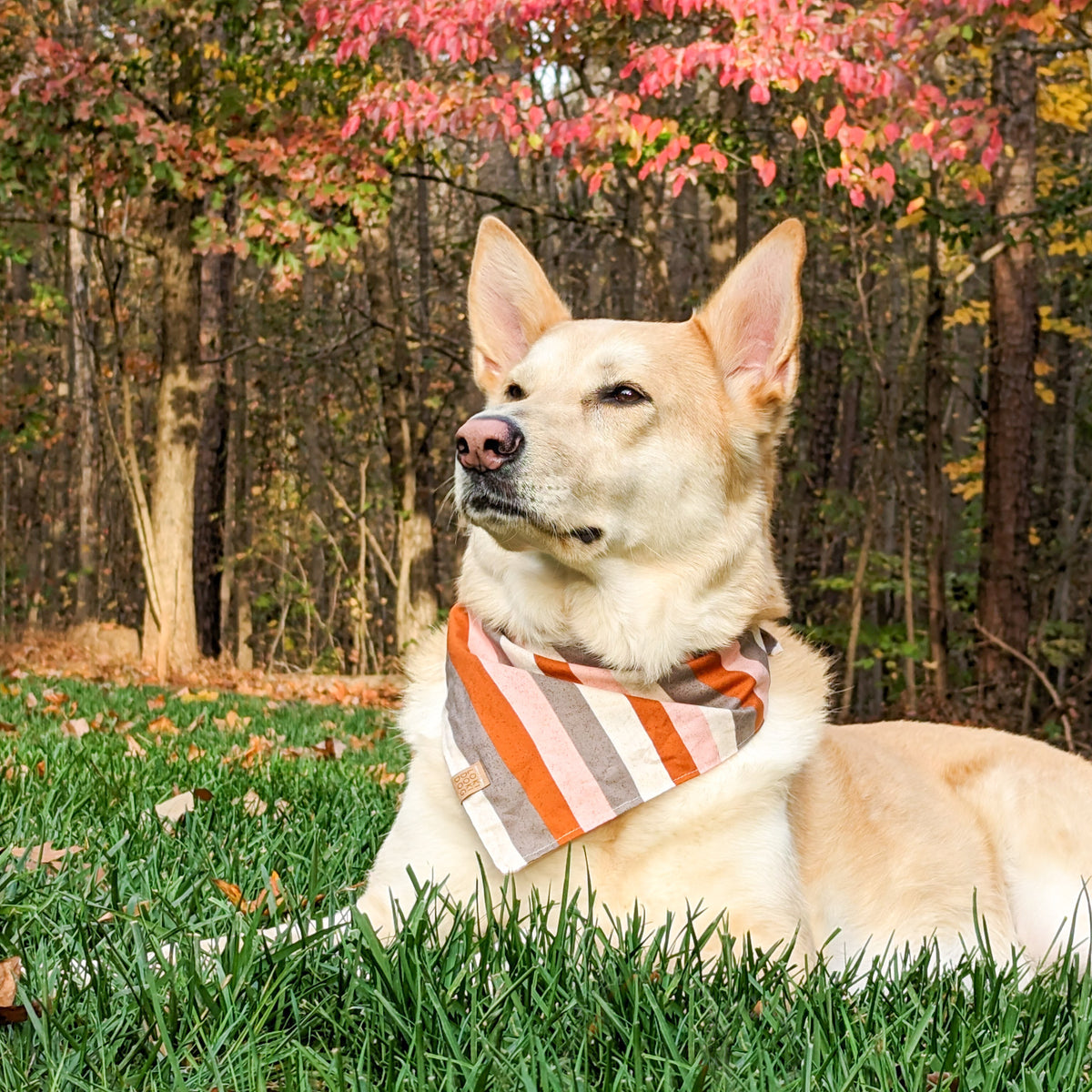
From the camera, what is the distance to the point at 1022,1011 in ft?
7.14

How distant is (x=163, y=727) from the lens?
241 inches

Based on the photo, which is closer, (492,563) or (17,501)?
(492,563)

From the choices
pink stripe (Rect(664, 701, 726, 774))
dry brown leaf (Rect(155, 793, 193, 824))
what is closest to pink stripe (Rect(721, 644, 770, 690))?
pink stripe (Rect(664, 701, 726, 774))

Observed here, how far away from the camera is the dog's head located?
284cm

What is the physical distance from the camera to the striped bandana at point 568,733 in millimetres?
2740

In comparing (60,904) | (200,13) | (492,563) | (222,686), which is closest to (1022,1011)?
(492,563)

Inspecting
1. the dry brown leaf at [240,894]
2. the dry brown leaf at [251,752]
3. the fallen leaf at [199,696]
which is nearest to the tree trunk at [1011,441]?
the fallen leaf at [199,696]

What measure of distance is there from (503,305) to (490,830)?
5.15 feet

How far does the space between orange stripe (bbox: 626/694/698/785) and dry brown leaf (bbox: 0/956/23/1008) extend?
140 cm

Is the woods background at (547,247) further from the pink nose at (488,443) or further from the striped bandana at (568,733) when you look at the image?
the striped bandana at (568,733)

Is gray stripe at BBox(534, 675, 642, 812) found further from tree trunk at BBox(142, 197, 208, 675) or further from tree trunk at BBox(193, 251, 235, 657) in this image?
tree trunk at BBox(193, 251, 235, 657)

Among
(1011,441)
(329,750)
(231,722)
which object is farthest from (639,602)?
(1011,441)

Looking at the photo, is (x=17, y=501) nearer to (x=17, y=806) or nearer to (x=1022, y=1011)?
(x=17, y=806)

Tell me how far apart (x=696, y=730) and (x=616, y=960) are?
0.78 m
